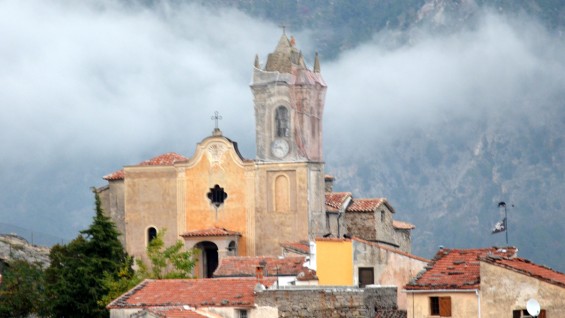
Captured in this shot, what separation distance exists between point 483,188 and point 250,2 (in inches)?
1814

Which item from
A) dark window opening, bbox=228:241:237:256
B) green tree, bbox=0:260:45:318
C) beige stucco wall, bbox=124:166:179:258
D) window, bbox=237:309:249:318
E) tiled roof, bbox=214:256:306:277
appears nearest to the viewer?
window, bbox=237:309:249:318

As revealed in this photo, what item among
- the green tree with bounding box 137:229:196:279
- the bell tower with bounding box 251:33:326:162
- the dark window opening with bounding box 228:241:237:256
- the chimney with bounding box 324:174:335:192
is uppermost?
the bell tower with bounding box 251:33:326:162

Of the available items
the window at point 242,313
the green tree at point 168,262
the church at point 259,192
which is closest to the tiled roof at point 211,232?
the church at point 259,192

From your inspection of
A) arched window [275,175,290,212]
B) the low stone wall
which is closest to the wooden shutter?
the low stone wall

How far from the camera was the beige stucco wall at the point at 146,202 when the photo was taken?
80875 millimetres

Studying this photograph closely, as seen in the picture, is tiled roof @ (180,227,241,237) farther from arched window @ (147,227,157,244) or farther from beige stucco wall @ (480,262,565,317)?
beige stucco wall @ (480,262,565,317)

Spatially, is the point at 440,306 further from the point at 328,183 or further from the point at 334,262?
the point at 328,183

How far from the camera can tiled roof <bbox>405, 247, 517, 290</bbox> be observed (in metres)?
47.2

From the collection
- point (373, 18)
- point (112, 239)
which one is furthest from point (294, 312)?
point (373, 18)

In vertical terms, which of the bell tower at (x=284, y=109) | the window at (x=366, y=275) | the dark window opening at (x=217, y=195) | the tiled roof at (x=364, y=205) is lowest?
the window at (x=366, y=275)

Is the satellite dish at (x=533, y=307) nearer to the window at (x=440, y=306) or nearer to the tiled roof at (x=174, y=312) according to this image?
the window at (x=440, y=306)

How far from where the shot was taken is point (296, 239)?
255 ft

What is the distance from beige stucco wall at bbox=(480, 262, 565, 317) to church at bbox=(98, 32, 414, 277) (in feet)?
104

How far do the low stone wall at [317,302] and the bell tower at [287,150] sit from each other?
85.2 feet
